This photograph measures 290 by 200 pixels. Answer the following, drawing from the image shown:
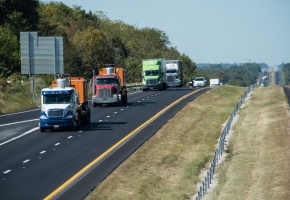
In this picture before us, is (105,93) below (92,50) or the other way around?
below

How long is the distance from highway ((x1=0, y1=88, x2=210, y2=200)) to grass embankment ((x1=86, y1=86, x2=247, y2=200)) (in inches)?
26.5

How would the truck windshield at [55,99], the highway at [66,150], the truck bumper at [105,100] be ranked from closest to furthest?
the highway at [66,150], the truck windshield at [55,99], the truck bumper at [105,100]

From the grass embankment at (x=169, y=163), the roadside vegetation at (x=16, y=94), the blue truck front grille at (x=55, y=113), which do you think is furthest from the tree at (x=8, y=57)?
the blue truck front grille at (x=55, y=113)

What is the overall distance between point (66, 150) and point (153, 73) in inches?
2215

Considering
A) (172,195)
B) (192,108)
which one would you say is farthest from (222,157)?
(192,108)

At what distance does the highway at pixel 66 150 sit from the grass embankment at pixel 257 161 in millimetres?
4989

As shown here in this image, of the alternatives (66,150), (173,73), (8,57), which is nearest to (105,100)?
(66,150)

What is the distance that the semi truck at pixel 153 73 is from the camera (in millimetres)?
93750

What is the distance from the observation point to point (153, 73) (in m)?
93.8

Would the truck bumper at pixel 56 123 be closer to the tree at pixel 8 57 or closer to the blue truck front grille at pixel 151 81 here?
the tree at pixel 8 57

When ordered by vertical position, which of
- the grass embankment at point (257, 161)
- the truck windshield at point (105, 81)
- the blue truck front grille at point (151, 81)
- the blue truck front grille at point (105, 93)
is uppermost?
the truck windshield at point (105, 81)

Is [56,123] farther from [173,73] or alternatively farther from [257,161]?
[173,73]

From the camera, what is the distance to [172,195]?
27.4 m

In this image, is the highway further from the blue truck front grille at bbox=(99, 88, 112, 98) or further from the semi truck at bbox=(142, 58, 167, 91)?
the semi truck at bbox=(142, 58, 167, 91)
